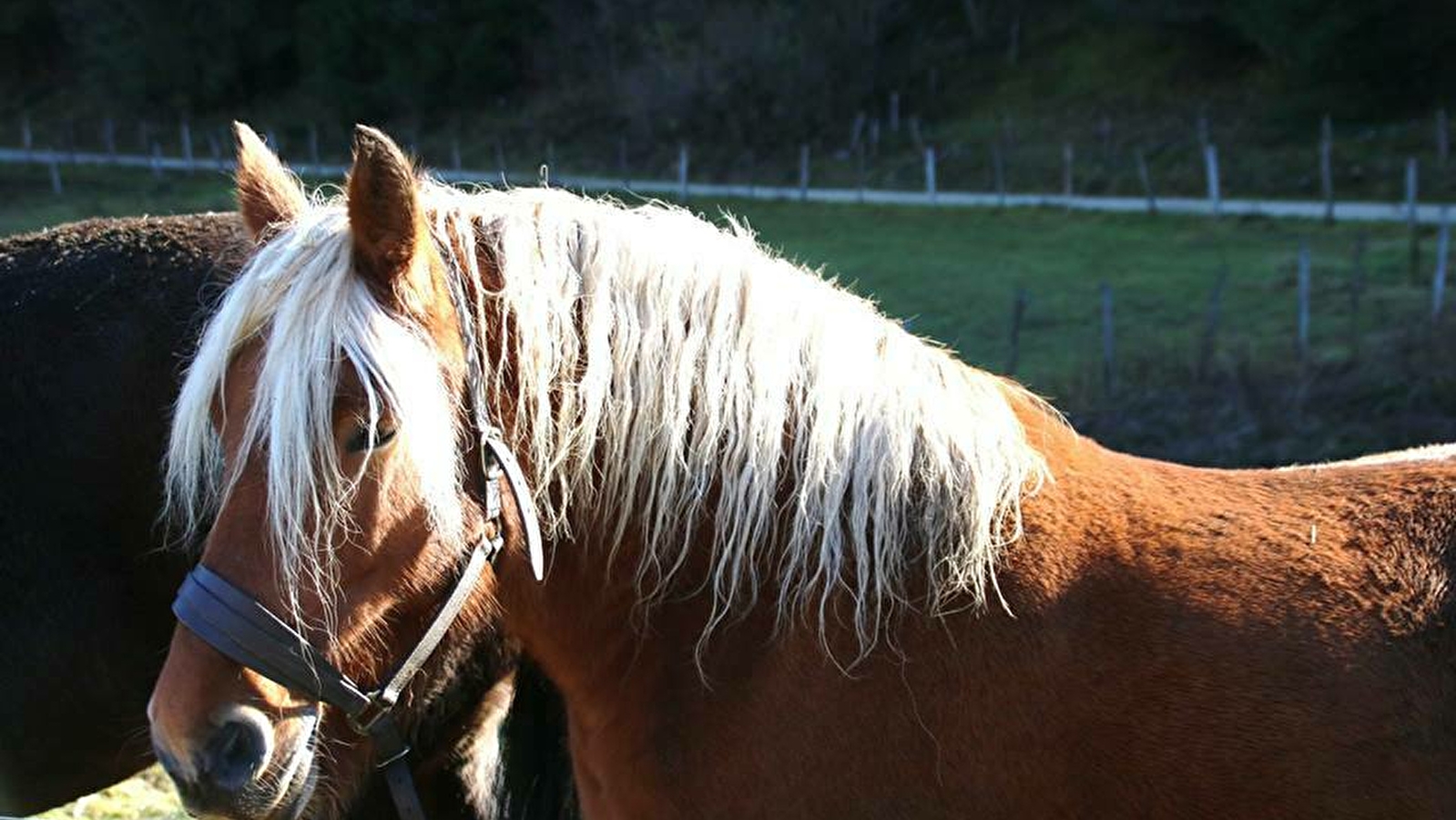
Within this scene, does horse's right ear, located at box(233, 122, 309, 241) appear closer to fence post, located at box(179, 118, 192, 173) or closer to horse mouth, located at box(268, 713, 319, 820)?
horse mouth, located at box(268, 713, 319, 820)

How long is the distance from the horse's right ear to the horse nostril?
37.2 inches

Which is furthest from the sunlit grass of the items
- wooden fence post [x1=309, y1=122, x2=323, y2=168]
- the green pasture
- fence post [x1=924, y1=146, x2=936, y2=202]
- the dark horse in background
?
wooden fence post [x1=309, y1=122, x2=323, y2=168]

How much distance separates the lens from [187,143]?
42.1 meters

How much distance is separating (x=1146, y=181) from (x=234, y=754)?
27.1 metres

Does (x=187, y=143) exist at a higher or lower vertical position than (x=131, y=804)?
higher

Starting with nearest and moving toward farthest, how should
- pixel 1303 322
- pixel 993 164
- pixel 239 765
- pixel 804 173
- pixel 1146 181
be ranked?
pixel 239 765, pixel 1303 322, pixel 1146 181, pixel 993 164, pixel 804 173

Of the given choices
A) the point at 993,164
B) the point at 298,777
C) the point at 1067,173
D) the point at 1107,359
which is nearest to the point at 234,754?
the point at 298,777

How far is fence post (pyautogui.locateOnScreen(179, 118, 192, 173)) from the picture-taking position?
4145 cm

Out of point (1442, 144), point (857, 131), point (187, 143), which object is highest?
point (187, 143)

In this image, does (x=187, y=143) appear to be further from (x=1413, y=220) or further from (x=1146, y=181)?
(x=1413, y=220)

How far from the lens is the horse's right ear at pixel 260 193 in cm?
256

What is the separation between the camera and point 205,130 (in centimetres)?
4756

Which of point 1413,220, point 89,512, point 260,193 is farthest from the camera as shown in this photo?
point 1413,220

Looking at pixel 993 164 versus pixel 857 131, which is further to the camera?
pixel 857 131
